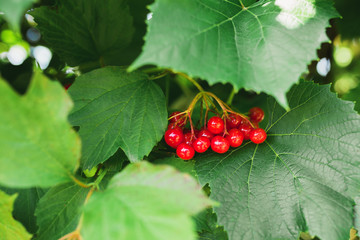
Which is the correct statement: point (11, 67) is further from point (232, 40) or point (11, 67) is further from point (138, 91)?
point (232, 40)

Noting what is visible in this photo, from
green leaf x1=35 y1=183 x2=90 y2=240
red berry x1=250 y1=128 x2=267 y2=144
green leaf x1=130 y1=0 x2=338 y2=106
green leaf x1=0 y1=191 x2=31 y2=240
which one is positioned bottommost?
green leaf x1=35 y1=183 x2=90 y2=240

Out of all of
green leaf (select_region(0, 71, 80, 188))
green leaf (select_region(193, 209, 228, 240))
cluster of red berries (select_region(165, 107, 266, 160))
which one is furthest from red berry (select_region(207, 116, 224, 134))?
green leaf (select_region(0, 71, 80, 188))

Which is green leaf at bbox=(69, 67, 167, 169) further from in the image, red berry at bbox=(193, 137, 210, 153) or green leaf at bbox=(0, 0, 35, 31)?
green leaf at bbox=(0, 0, 35, 31)

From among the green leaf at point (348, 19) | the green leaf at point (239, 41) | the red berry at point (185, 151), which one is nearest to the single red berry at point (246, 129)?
the red berry at point (185, 151)

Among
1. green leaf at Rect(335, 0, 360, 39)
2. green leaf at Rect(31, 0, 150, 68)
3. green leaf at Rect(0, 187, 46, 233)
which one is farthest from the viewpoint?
green leaf at Rect(335, 0, 360, 39)

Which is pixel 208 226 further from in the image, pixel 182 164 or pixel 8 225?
pixel 8 225

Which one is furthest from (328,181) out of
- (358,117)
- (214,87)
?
(214,87)

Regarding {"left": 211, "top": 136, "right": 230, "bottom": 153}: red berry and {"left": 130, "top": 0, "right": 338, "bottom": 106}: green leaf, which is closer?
{"left": 130, "top": 0, "right": 338, "bottom": 106}: green leaf

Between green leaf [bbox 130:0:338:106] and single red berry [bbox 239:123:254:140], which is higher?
green leaf [bbox 130:0:338:106]
